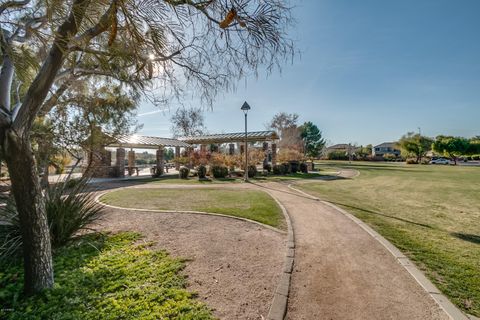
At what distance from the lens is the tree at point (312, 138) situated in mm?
50531

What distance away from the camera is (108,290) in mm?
3223

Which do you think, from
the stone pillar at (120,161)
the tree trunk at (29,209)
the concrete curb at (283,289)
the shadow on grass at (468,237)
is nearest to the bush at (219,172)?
the stone pillar at (120,161)

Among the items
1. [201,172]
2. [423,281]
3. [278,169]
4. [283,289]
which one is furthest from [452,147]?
[283,289]

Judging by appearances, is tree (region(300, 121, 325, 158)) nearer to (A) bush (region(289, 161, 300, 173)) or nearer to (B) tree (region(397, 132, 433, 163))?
(B) tree (region(397, 132, 433, 163))

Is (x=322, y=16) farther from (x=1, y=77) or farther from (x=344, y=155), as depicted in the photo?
(x=344, y=155)

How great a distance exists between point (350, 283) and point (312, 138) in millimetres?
50320

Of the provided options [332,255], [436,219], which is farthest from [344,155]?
[332,255]

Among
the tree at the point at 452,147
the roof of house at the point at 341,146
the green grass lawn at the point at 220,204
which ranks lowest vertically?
the green grass lawn at the point at 220,204

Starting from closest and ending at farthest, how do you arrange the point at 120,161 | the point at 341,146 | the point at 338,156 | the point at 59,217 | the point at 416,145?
the point at 59,217
the point at 120,161
the point at 416,145
the point at 338,156
the point at 341,146

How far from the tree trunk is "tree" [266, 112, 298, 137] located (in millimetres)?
42436

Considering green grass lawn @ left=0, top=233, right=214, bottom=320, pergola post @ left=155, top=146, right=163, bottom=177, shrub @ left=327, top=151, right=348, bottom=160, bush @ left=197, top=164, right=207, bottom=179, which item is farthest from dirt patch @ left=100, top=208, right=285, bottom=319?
shrub @ left=327, top=151, right=348, bottom=160

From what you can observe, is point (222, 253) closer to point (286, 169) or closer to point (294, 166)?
point (286, 169)

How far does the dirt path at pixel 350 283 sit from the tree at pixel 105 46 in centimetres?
292

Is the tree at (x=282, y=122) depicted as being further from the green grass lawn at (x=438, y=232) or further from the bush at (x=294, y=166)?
the green grass lawn at (x=438, y=232)
